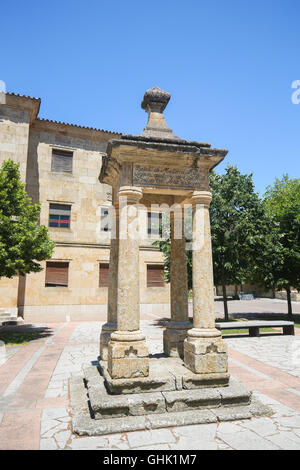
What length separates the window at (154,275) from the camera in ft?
61.6

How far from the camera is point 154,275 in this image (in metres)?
18.9

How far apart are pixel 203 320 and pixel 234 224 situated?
9587mm

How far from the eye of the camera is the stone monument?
4.11 meters

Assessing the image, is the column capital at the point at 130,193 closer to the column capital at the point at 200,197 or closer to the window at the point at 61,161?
the column capital at the point at 200,197

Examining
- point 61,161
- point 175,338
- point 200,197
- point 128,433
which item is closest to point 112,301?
point 175,338

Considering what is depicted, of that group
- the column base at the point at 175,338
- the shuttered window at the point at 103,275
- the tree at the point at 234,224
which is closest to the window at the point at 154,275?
the shuttered window at the point at 103,275

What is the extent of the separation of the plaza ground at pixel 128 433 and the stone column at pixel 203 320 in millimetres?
827

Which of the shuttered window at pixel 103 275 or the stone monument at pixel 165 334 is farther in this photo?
the shuttered window at pixel 103 275

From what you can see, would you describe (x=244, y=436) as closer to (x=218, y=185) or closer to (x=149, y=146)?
(x=149, y=146)

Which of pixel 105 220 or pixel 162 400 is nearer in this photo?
pixel 162 400

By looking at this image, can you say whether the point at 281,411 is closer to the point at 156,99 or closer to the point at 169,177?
the point at 169,177

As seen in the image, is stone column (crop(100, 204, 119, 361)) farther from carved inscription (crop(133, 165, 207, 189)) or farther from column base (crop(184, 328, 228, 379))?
column base (crop(184, 328, 228, 379))

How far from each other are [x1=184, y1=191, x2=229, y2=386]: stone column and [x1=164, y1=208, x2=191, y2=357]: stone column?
0.69 metres

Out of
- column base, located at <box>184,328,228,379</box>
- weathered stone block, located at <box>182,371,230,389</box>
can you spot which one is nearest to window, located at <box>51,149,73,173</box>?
column base, located at <box>184,328,228,379</box>
